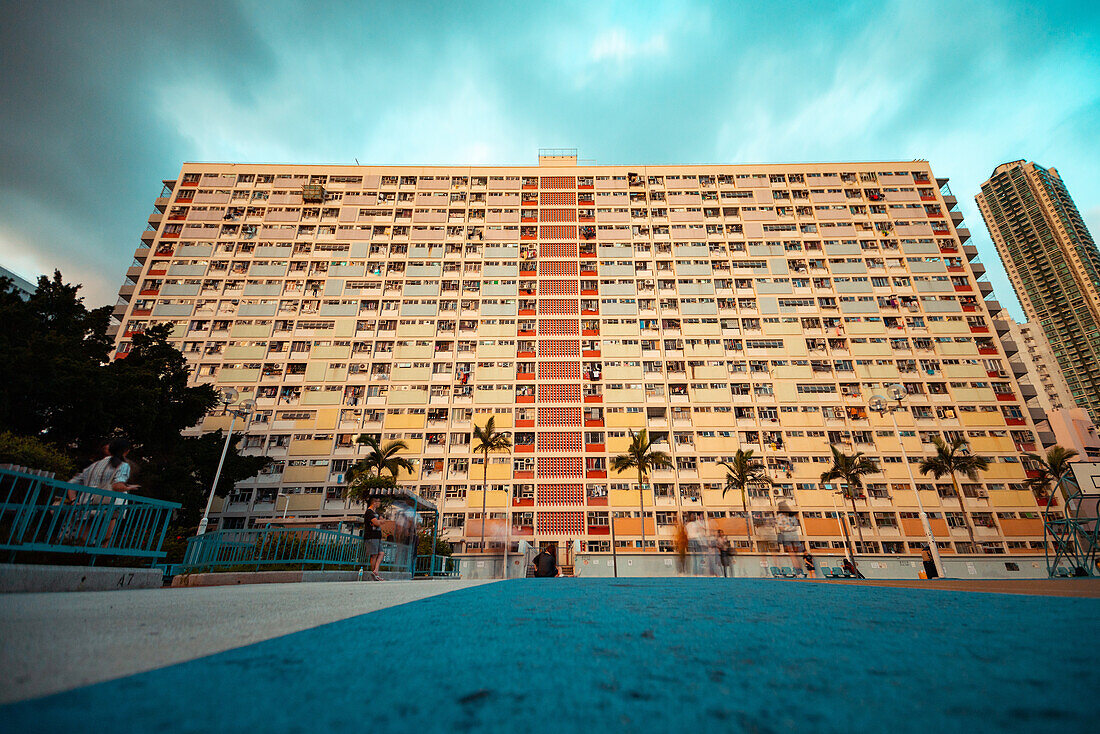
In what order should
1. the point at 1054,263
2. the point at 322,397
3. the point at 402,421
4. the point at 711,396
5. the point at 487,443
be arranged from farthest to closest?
1. the point at 1054,263
2. the point at 711,396
3. the point at 322,397
4. the point at 402,421
5. the point at 487,443

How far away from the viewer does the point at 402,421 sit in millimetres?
43969

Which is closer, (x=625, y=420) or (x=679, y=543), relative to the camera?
(x=679, y=543)

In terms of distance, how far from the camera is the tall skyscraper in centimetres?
9044

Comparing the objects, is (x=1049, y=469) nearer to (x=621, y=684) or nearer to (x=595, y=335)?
(x=595, y=335)

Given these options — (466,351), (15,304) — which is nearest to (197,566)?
(15,304)

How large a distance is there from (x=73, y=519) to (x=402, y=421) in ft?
127

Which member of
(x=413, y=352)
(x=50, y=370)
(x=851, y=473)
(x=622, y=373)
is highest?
(x=413, y=352)

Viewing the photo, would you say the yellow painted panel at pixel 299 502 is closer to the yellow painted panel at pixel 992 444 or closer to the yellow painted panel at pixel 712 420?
the yellow painted panel at pixel 712 420

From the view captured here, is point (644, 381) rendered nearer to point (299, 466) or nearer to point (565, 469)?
point (565, 469)

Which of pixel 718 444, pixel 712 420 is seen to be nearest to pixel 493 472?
pixel 718 444

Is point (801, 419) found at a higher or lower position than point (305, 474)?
higher

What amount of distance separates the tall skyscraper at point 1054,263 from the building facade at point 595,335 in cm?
6728

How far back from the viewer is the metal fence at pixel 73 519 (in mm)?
5441

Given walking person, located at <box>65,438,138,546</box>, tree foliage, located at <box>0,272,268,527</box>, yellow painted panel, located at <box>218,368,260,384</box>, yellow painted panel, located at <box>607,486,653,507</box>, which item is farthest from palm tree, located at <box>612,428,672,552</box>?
yellow painted panel, located at <box>218,368,260,384</box>
